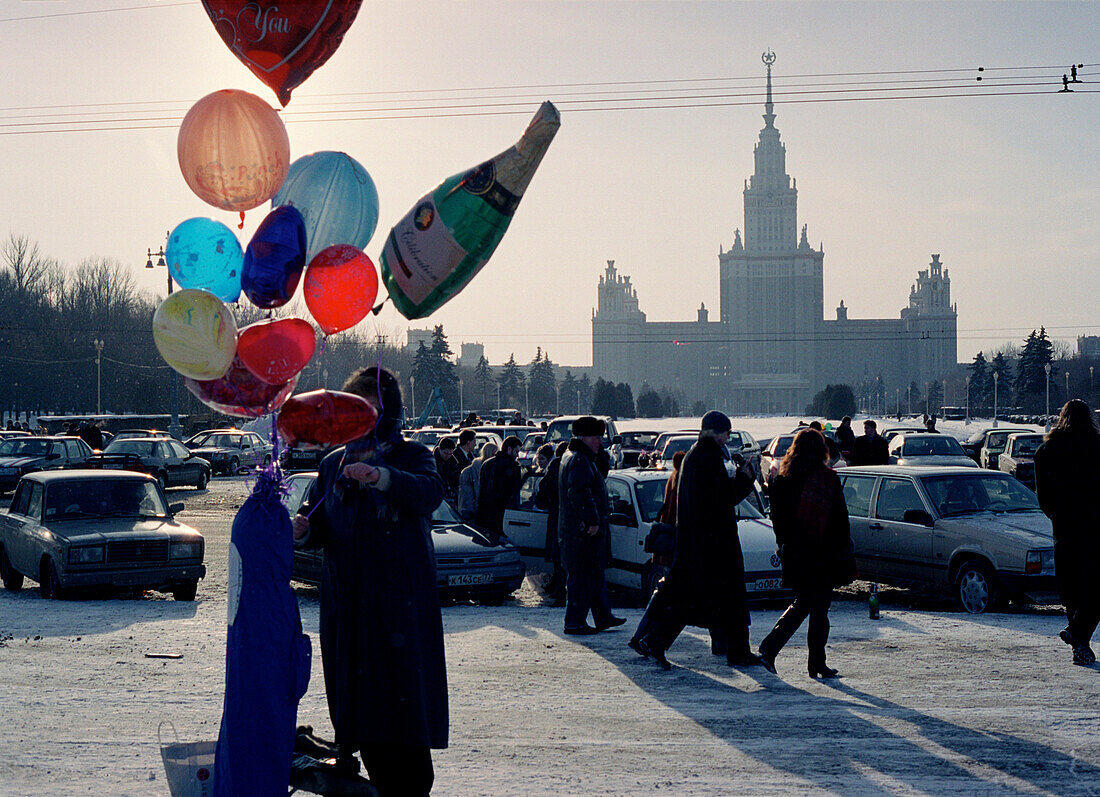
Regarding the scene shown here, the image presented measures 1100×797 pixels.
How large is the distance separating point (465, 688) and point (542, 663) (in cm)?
92

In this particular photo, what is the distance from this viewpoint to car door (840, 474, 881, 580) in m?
12.4

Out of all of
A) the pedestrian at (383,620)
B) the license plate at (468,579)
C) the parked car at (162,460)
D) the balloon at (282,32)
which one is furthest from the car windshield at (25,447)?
the pedestrian at (383,620)

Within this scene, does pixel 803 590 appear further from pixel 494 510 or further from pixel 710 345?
pixel 710 345

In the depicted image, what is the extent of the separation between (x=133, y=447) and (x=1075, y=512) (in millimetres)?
26186

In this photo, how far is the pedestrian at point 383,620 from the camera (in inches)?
180

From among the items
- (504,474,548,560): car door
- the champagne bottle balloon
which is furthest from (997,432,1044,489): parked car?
the champagne bottle balloon

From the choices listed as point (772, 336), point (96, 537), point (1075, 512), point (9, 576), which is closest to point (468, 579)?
point (96, 537)

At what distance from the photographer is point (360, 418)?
4.55 metres

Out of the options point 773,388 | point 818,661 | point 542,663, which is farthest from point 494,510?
point 773,388

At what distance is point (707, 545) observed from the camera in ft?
26.1

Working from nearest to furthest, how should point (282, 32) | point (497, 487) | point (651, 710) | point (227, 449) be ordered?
1. point (282, 32)
2. point (651, 710)
3. point (497, 487)
4. point (227, 449)

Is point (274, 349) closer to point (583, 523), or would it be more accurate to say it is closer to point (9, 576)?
point (583, 523)

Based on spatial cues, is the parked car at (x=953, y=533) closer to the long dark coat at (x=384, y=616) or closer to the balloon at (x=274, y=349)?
the long dark coat at (x=384, y=616)

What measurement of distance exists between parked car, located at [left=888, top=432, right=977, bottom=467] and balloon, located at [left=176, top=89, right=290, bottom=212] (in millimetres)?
21453
